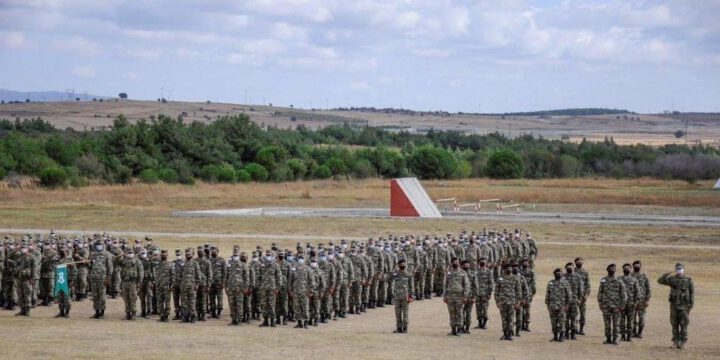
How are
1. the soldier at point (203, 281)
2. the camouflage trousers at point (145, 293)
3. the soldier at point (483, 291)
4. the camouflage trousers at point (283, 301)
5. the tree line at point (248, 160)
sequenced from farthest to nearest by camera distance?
1. the tree line at point (248, 160)
2. the camouflage trousers at point (145, 293)
3. the soldier at point (203, 281)
4. the camouflage trousers at point (283, 301)
5. the soldier at point (483, 291)

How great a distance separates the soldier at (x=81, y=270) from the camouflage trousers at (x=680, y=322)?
581 inches

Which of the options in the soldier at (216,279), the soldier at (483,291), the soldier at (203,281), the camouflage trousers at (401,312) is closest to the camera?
the camouflage trousers at (401,312)

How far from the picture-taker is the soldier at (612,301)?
24406 millimetres

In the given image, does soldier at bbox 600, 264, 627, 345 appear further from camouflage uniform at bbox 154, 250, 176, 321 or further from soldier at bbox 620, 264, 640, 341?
camouflage uniform at bbox 154, 250, 176, 321

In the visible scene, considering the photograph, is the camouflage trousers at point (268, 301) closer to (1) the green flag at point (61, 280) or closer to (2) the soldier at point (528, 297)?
(1) the green flag at point (61, 280)

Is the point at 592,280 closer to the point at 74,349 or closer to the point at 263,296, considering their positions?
the point at 263,296

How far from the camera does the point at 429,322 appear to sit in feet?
90.4

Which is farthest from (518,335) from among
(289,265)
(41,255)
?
(41,255)

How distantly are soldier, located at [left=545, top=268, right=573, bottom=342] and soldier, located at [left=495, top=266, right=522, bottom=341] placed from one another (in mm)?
683

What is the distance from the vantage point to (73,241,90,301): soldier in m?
29.9

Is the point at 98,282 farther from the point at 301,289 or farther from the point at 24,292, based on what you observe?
the point at 301,289

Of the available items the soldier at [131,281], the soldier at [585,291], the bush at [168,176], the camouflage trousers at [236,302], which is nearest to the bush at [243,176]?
the bush at [168,176]

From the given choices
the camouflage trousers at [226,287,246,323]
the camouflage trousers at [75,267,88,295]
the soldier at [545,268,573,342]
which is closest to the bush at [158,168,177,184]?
the camouflage trousers at [75,267,88,295]

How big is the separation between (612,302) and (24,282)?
13.8 m
